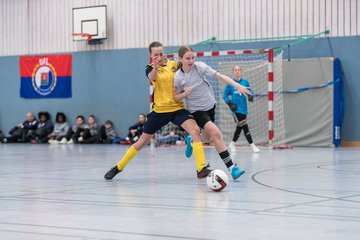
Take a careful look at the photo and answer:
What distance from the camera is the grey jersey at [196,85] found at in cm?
1022

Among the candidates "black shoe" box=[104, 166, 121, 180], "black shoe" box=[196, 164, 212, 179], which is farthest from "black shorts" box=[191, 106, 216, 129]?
"black shoe" box=[104, 166, 121, 180]

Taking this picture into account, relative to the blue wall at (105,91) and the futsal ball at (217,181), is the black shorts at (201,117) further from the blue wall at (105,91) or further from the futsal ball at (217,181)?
the blue wall at (105,91)

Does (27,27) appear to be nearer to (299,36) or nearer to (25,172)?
(299,36)

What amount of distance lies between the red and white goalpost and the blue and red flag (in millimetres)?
6098

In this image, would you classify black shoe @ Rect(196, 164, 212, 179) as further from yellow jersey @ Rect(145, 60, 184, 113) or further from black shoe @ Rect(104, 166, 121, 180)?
black shoe @ Rect(104, 166, 121, 180)

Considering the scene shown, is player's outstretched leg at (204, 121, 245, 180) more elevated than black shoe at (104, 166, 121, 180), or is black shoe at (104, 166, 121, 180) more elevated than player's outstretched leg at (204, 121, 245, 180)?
player's outstretched leg at (204, 121, 245, 180)

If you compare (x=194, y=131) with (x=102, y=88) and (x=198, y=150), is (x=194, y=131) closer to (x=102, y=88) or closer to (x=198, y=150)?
(x=198, y=150)

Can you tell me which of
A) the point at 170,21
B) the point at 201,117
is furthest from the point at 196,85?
the point at 170,21

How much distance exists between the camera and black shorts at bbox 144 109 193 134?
1018 cm

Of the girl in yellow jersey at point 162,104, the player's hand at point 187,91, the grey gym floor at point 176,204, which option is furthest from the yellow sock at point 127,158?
the player's hand at point 187,91

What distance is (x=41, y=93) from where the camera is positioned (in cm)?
2762

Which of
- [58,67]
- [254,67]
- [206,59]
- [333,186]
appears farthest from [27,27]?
[333,186]

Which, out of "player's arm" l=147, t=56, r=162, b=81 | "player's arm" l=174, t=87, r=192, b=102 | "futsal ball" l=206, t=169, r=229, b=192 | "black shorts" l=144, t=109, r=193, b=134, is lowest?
"futsal ball" l=206, t=169, r=229, b=192

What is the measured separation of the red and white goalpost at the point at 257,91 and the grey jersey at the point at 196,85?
10491 millimetres
